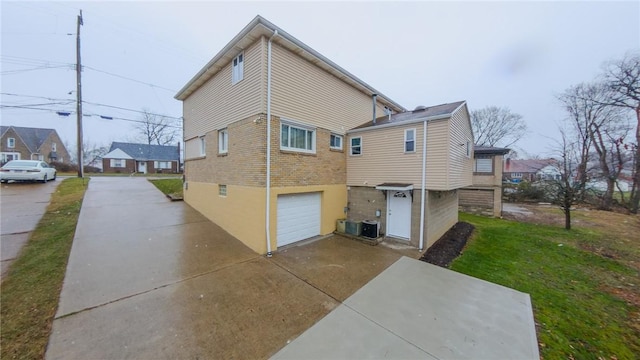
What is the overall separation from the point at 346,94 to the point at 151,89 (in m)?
16.0

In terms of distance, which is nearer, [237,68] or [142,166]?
[237,68]

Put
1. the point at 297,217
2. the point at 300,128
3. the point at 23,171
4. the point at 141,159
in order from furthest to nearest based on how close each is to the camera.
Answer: the point at 141,159
the point at 23,171
the point at 297,217
the point at 300,128

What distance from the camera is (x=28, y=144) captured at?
33.6 meters

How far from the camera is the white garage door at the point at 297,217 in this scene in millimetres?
7656

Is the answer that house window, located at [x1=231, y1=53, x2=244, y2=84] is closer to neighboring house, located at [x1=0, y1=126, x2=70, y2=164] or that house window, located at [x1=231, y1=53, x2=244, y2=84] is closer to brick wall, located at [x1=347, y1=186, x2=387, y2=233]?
brick wall, located at [x1=347, y1=186, x2=387, y2=233]

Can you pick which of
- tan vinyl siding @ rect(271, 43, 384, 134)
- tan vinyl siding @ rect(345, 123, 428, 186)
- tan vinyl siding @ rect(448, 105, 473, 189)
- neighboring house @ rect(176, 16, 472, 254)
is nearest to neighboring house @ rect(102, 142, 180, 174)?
neighboring house @ rect(176, 16, 472, 254)

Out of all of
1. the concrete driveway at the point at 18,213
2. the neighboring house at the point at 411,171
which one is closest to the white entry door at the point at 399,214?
the neighboring house at the point at 411,171

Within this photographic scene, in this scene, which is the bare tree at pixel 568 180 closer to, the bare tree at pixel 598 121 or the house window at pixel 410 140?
the bare tree at pixel 598 121

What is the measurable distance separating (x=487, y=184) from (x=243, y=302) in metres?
17.5

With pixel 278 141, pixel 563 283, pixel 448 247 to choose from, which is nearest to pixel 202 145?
pixel 278 141

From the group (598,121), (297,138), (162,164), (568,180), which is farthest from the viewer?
(162,164)

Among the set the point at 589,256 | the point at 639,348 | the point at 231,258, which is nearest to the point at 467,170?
the point at 589,256

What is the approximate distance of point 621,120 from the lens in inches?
704

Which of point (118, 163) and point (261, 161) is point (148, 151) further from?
point (261, 161)
